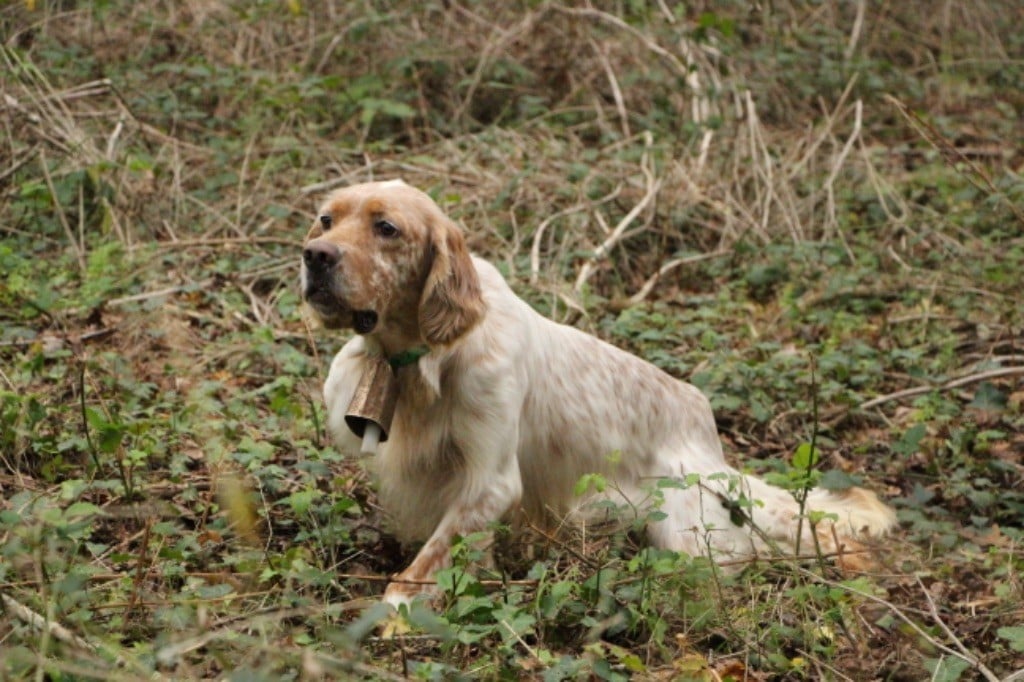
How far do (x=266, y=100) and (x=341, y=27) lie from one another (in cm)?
114

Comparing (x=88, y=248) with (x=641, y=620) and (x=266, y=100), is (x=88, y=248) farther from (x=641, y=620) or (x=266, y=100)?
(x=641, y=620)

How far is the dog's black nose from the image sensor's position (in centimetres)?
351

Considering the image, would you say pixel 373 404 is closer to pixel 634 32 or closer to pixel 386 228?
pixel 386 228

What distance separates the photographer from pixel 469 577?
3314 mm

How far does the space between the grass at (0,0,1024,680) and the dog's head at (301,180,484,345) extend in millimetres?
577

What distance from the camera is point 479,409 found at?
3773 millimetres

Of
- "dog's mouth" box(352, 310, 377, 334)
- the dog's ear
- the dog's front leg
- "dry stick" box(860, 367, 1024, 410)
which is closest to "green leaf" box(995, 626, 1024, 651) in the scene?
the dog's front leg

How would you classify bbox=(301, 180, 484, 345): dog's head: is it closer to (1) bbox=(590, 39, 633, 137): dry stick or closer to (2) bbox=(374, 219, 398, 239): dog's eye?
(2) bbox=(374, 219, 398, 239): dog's eye

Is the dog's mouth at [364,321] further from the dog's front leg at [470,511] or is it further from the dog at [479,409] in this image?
the dog's front leg at [470,511]

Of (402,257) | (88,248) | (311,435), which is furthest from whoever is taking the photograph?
(88,248)

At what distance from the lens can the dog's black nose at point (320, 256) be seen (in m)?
3.51

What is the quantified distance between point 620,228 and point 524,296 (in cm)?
93

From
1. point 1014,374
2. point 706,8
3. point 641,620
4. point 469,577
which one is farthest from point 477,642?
point 706,8

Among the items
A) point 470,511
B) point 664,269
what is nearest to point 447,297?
point 470,511
